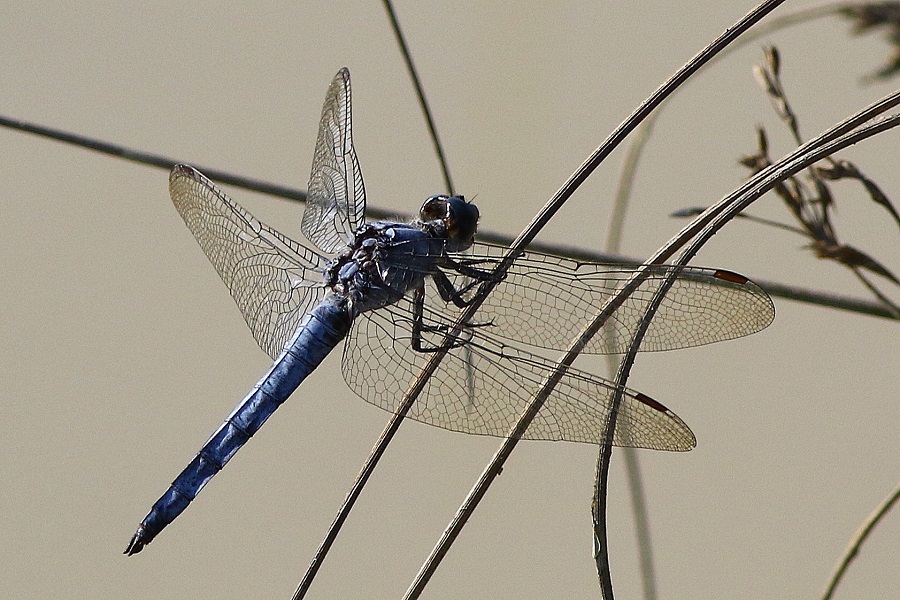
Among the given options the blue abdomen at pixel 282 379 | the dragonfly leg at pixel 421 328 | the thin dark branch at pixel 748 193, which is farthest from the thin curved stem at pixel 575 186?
the blue abdomen at pixel 282 379

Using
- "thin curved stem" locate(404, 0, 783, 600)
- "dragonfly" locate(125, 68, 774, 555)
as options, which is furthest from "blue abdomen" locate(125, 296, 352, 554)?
"thin curved stem" locate(404, 0, 783, 600)

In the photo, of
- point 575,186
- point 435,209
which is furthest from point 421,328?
point 575,186

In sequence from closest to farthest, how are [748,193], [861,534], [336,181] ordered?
[748,193] → [861,534] → [336,181]

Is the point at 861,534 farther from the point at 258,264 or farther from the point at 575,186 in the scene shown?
the point at 258,264

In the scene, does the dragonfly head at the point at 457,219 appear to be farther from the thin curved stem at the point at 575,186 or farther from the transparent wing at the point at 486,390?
the thin curved stem at the point at 575,186

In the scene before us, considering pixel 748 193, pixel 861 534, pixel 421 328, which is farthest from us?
pixel 421 328

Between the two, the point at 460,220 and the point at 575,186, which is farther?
the point at 460,220

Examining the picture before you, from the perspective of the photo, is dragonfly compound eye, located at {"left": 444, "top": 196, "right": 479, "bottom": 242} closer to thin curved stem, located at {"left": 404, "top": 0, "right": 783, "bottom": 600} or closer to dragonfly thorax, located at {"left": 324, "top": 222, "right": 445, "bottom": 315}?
dragonfly thorax, located at {"left": 324, "top": 222, "right": 445, "bottom": 315}
